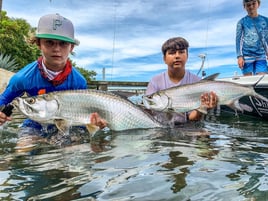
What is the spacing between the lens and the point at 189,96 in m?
5.28

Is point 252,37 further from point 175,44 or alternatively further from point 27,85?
point 27,85

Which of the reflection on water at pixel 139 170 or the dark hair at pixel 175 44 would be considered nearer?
the reflection on water at pixel 139 170

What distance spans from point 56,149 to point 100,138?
91cm

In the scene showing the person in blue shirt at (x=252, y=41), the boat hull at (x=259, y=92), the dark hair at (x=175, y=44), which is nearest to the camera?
the dark hair at (x=175, y=44)

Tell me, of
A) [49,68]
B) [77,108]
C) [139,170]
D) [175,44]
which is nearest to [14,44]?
[175,44]

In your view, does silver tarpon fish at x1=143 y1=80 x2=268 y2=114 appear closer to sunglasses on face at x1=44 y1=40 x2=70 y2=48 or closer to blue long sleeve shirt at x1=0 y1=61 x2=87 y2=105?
blue long sleeve shirt at x1=0 y1=61 x2=87 y2=105

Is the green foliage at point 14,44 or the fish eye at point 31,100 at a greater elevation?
the green foliage at point 14,44

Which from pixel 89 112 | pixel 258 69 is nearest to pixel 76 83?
pixel 89 112

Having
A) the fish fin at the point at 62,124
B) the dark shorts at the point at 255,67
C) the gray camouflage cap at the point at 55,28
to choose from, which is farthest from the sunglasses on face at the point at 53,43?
the dark shorts at the point at 255,67

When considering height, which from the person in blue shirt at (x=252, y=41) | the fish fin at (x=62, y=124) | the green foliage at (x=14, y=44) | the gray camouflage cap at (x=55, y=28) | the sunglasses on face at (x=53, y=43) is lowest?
the fish fin at (x=62, y=124)

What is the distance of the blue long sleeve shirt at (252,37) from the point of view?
779cm

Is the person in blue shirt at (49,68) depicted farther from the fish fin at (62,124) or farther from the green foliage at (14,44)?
the green foliage at (14,44)

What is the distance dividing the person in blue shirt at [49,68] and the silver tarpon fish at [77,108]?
13 cm

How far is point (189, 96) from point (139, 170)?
8.20 ft
